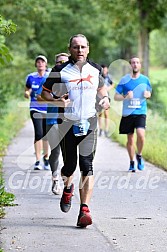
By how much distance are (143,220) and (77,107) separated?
5.10 feet

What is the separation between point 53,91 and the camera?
8.31 m

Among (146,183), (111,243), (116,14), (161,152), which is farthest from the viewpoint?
(116,14)

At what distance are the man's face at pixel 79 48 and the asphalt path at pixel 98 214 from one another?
6.18ft

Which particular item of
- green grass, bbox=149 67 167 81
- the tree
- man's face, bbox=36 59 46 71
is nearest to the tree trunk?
the tree

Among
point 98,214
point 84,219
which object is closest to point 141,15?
point 98,214

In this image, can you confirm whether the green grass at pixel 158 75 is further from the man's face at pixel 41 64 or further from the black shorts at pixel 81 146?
the black shorts at pixel 81 146

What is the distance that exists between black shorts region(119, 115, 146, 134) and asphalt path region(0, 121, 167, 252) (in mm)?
754

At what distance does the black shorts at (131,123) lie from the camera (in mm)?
12955

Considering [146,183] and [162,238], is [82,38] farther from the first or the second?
[146,183]

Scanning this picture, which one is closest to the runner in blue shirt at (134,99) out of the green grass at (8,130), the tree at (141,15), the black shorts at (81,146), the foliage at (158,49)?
the green grass at (8,130)

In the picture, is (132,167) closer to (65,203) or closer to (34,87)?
(34,87)

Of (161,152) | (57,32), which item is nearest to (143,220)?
(161,152)

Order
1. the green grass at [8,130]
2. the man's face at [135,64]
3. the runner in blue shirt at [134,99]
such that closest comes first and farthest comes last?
the green grass at [8,130] < the man's face at [135,64] < the runner in blue shirt at [134,99]

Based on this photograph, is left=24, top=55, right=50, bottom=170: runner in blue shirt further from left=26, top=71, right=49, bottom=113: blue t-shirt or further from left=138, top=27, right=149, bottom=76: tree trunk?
left=138, top=27, right=149, bottom=76: tree trunk
